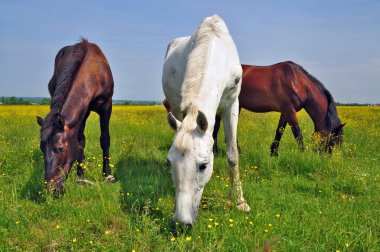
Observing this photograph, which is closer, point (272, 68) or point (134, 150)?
point (134, 150)

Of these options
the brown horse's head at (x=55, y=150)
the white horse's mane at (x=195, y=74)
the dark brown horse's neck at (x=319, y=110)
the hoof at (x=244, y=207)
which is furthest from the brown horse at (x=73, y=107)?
the dark brown horse's neck at (x=319, y=110)

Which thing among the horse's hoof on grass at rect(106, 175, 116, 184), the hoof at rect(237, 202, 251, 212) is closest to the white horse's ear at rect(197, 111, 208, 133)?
the hoof at rect(237, 202, 251, 212)

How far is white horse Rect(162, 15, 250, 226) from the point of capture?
2.76 metres

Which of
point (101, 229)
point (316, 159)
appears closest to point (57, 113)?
point (101, 229)

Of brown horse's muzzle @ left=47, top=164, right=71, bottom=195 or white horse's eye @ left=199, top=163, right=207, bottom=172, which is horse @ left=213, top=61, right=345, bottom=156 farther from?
white horse's eye @ left=199, top=163, right=207, bottom=172

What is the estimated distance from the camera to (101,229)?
10.2 ft

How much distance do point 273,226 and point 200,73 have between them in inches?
72.5

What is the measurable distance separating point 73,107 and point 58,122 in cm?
48

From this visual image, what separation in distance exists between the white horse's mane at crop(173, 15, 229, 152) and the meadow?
0.95 m

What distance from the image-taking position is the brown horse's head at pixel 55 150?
3836 mm

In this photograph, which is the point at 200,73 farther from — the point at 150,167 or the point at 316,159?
the point at 316,159

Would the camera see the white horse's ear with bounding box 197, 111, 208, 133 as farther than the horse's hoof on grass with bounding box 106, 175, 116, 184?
No

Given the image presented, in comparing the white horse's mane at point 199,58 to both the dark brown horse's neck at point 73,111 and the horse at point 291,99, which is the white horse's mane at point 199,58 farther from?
the horse at point 291,99

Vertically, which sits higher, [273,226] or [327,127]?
[327,127]
